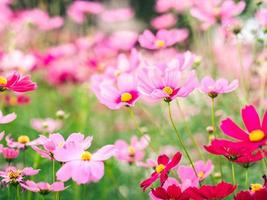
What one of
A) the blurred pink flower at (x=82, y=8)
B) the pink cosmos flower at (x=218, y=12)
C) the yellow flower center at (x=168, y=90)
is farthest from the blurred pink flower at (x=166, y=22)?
the yellow flower center at (x=168, y=90)

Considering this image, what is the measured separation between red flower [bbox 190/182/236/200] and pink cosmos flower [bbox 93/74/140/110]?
0.21m

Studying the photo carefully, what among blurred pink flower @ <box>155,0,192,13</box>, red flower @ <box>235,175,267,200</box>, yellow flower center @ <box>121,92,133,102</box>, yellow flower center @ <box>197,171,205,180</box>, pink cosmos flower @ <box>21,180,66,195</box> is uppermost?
red flower @ <box>235,175,267,200</box>

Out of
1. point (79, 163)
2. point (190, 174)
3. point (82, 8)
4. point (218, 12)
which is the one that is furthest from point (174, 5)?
point (79, 163)

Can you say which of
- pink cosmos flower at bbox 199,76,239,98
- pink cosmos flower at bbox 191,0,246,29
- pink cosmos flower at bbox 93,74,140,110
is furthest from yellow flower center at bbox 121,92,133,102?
pink cosmos flower at bbox 191,0,246,29

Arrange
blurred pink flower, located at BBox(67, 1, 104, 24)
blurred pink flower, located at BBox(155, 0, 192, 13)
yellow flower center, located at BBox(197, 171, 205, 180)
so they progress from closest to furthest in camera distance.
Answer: yellow flower center, located at BBox(197, 171, 205, 180) < blurred pink flower, located at BBox(155, 0, 192, 13) < blurred pink flower, located at BBox(67, 1, 104, 24)

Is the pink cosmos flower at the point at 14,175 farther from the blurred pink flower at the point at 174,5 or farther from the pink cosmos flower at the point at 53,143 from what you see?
the blurred pink flower at the point at 174,5

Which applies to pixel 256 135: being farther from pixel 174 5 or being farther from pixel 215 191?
pixel 174 5

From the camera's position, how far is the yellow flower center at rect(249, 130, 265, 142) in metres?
0.61

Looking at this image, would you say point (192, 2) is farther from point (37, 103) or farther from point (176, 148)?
point (37, 103)

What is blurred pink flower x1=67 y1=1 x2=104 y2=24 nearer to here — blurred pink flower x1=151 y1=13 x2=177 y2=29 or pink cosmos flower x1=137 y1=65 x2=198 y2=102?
blurred pink flower x1=151 y1=13 x2=177 y2=29

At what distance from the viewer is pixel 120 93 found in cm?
81

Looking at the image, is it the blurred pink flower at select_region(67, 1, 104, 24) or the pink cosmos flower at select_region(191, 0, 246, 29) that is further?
the blurred pink flower at select_region(67, 1, 104, 24)

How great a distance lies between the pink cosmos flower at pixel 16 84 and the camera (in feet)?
2.31

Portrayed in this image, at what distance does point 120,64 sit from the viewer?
1019mm
